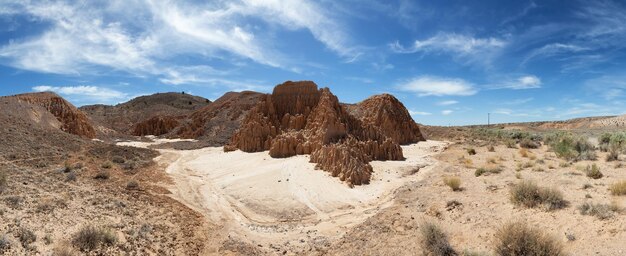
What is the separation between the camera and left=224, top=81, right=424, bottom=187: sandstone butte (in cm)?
1994

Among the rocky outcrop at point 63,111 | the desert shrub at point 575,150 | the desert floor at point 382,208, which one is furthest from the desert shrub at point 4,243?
the rocky outcrop at point 63,111

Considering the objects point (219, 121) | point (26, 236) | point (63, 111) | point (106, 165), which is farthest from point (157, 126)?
point (26, 236)

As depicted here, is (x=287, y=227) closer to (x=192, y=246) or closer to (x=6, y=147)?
(x=192, y=246)

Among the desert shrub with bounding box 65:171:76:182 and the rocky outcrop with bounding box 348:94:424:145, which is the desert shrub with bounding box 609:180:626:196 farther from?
the rocky outcrop with bounding box 348:94:424:145

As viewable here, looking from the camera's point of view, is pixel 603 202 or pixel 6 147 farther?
pixel 6 147

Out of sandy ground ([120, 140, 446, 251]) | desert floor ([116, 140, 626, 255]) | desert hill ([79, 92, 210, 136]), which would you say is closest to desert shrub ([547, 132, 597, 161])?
desert floor ([116, 140, 626, 255])

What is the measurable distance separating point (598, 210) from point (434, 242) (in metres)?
4.25

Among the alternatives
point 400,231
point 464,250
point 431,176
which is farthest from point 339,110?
point 464,250

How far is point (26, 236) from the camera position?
8.58 metres

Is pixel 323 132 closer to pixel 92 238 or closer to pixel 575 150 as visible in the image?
pixel 575 150

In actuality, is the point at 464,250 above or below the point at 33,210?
below

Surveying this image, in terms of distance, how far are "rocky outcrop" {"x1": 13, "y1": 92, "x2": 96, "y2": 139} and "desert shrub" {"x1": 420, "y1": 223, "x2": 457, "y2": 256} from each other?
40344 mm

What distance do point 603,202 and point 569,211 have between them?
51.2 inches

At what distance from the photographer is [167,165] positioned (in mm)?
24938
